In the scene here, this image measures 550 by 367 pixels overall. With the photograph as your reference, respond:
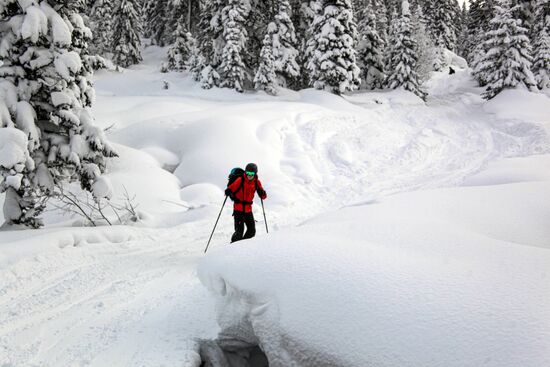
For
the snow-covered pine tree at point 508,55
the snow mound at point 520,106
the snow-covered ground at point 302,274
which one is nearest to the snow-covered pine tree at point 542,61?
the snow-covered pine tree at point 508,55

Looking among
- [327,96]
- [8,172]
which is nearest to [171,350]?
[8,172]

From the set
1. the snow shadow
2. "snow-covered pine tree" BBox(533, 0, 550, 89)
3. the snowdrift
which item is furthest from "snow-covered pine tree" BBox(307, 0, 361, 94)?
the snow shadow

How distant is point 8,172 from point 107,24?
39067mm

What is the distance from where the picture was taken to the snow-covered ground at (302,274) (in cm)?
332

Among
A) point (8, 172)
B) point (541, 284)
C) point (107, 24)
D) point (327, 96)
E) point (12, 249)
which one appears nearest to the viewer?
point (541, 284)

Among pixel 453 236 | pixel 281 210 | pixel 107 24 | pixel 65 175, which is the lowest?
pixel 281 210

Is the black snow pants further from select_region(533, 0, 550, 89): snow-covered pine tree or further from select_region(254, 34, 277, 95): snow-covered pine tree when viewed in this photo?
select_region(533, 0, 550, 89): snow-covered pine tree

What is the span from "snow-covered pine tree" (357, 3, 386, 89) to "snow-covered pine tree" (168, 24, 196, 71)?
56.6 ft

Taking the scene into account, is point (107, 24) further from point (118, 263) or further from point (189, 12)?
point (118, 263)

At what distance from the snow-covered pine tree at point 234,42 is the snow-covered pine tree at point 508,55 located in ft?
54.1

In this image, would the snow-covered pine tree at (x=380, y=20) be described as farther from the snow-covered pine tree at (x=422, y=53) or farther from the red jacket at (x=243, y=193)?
the red jacket at (x=243, y=193)

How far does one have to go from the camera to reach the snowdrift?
310 centimetres

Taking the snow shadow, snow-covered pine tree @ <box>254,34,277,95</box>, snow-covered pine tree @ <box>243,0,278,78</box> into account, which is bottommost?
the snow shadow

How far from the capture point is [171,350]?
4.56 meters
